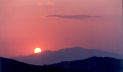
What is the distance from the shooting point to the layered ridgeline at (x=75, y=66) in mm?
3814

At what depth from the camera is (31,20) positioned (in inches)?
151

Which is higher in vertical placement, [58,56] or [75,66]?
[58,56]

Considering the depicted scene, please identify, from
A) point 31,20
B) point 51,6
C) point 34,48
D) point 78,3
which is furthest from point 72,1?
point 34,48

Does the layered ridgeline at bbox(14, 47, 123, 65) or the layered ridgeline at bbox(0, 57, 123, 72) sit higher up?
the layered ridgeline at bbox(14, 47, 123, 65)

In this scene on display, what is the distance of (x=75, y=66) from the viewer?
3.91 metres

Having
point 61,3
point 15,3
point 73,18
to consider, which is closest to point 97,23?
point 73,18

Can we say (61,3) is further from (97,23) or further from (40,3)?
(97,23)

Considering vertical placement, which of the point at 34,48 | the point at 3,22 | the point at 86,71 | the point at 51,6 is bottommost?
the point at 86,71

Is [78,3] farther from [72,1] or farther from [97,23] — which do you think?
[97,23]

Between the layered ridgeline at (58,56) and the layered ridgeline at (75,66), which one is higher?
the layered ridgeline at (58,56)

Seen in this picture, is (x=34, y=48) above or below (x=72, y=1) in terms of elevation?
below

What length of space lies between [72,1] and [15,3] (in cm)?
94

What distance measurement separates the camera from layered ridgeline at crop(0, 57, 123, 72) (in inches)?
150

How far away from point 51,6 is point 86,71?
4.07 feet
